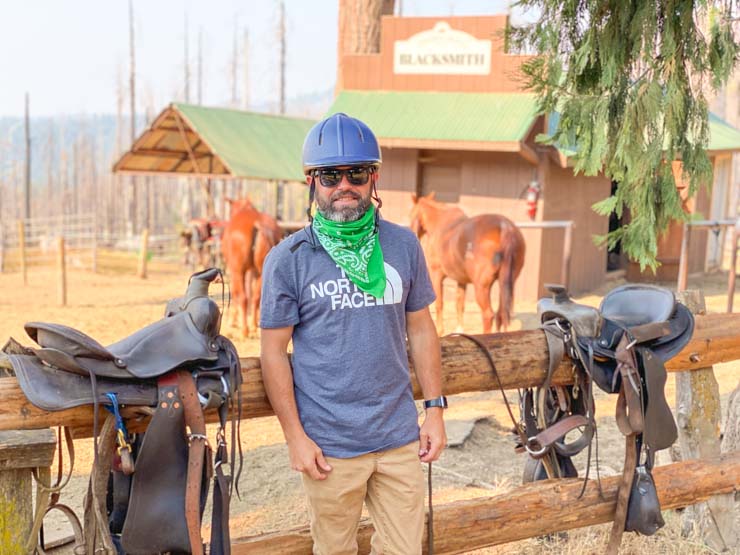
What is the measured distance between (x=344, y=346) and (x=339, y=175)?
51cm

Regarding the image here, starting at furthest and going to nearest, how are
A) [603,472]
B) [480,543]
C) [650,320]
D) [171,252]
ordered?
[171,252], [603,472], [650,320], [480,543]

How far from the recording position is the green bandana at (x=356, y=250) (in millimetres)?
2281

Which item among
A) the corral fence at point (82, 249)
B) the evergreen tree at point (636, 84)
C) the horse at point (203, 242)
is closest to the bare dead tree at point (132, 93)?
the corral fence at point (82, 249)

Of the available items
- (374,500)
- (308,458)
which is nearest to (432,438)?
(374,500)

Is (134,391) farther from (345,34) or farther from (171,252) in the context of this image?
(171,252)

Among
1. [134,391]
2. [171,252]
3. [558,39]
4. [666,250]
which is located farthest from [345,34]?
[171,252]

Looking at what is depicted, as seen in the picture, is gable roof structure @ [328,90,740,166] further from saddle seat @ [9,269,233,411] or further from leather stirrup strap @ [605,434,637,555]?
saddle seat @ [9,269,233,411]

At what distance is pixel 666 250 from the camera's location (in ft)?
50.2

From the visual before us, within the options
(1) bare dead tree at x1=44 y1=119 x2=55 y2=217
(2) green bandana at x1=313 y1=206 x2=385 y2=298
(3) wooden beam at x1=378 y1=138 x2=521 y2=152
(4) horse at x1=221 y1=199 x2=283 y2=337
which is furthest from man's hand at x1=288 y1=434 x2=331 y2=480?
(1) bare dead tree at x1=44 y1=119 x2=55 y2=217

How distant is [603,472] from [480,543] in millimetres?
1937

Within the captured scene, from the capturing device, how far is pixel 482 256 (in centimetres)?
867

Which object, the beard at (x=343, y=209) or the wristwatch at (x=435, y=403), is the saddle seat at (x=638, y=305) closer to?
the wristwatch at (x=435, y=403)

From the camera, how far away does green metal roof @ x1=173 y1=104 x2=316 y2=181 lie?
13609mm

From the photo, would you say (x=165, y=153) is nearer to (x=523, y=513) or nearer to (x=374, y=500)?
(x=523, y=513)
